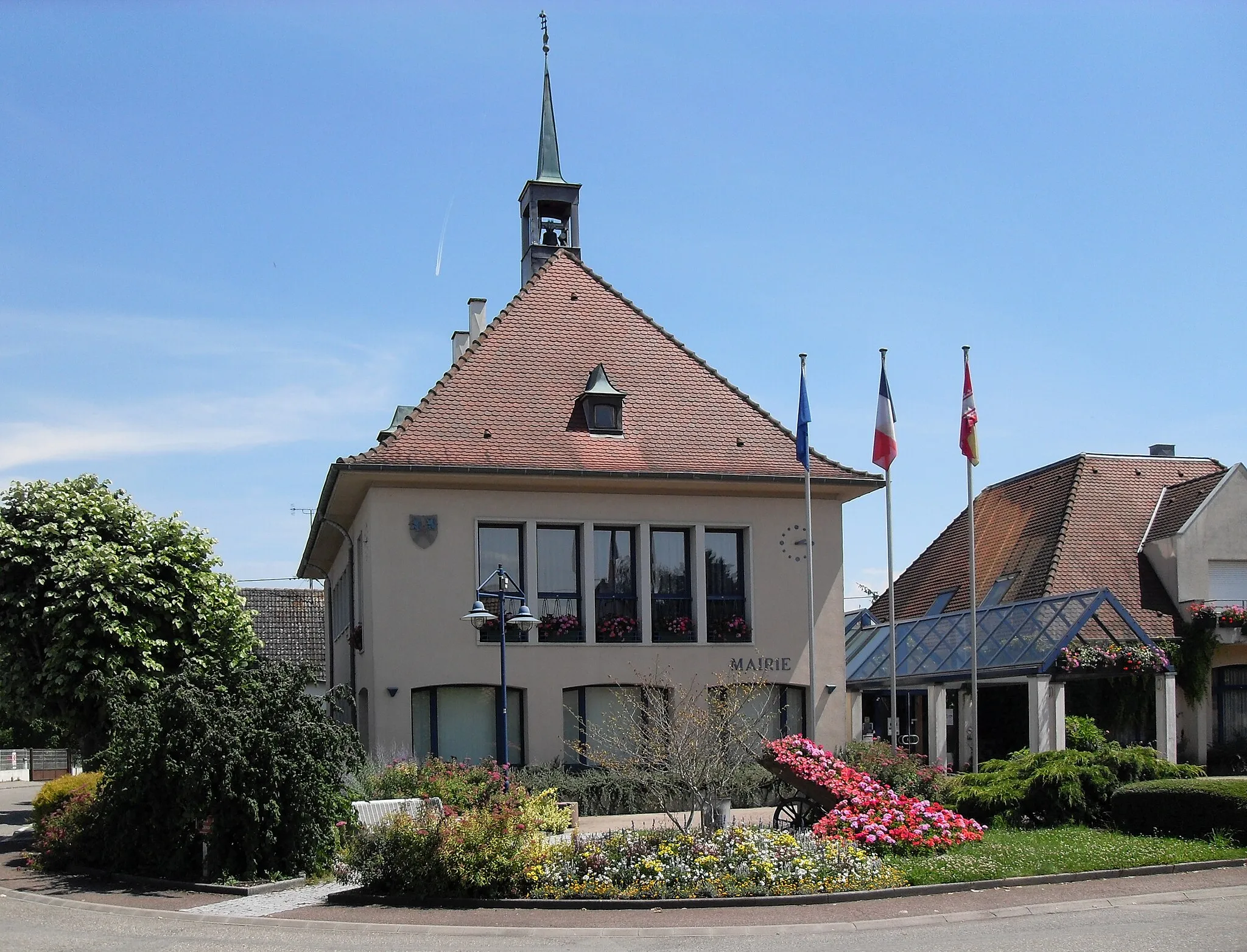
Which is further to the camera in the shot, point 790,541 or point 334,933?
point 790,541

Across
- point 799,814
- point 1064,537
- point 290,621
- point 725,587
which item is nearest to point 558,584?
point 725,587

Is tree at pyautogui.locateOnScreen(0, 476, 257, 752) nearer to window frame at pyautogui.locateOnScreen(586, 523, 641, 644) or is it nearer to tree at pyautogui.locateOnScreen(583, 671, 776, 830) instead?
window frame at pyautogui.locateOnScreen(586, 523, 641, 644)

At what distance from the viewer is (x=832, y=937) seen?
40.5ft

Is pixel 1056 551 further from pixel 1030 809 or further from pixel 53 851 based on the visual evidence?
pixel 53 851

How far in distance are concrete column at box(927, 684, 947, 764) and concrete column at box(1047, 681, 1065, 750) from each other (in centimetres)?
370

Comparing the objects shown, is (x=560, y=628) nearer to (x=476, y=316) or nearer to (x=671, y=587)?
(x=671, y=587)

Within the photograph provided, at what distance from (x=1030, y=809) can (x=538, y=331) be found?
13311 millimetres

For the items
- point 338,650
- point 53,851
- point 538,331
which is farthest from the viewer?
point 338,650

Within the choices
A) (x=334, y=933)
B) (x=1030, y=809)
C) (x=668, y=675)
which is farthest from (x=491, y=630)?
(x=334, y=933)

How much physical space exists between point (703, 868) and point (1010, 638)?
16159mm

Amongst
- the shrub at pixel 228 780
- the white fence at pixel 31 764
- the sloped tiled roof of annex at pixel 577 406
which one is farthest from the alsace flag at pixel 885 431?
the white fence at pixel 31 764

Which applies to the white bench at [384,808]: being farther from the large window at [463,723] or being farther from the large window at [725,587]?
the large window at [725,587]

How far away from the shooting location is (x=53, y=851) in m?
18.4

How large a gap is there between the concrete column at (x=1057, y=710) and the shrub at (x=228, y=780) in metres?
14.9
